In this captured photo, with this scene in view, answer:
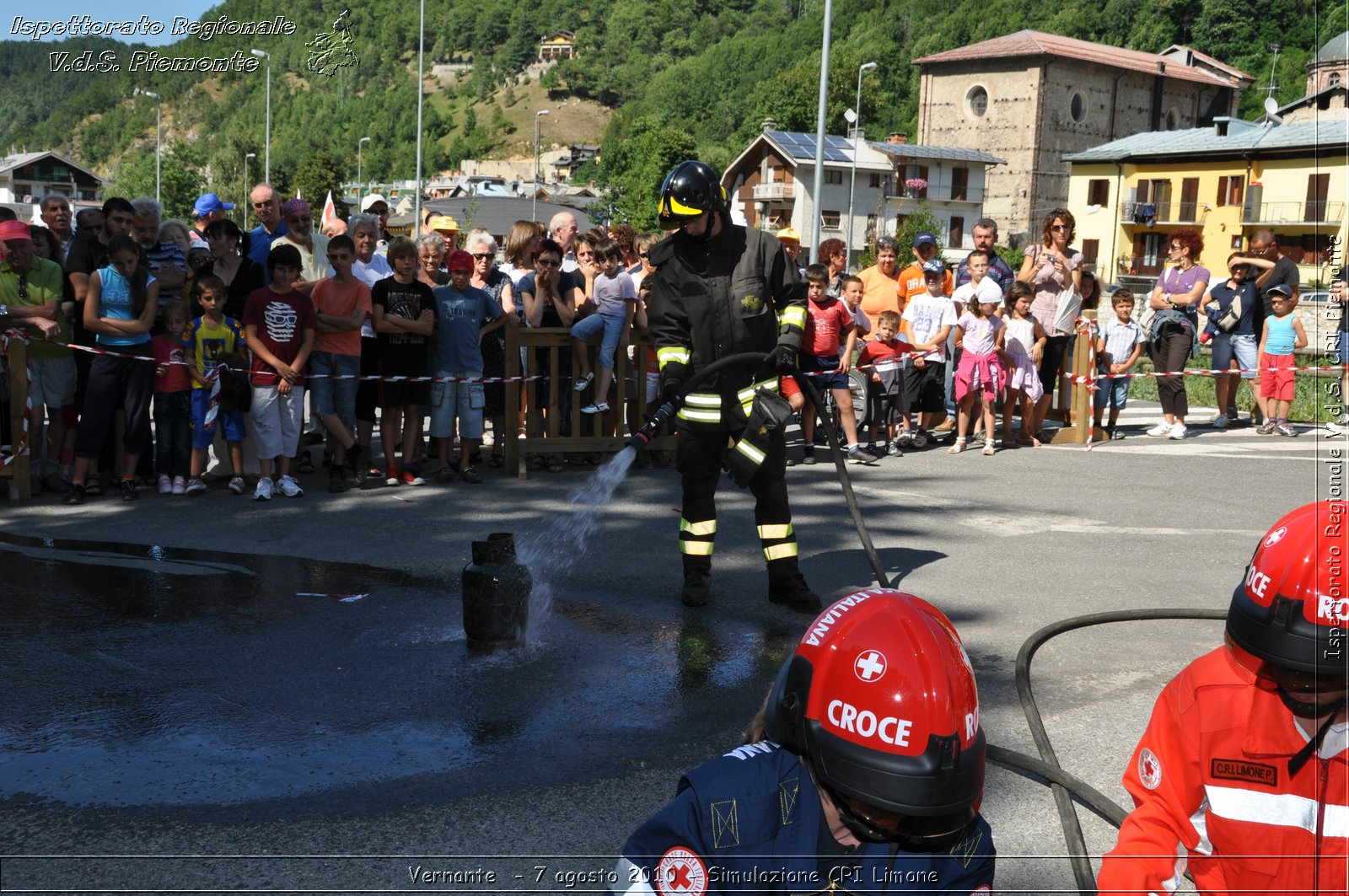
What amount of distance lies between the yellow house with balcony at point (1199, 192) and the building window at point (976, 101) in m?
22.7

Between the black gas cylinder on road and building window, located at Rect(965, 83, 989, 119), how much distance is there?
98.5 metres

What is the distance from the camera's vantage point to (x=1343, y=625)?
88.8 inches

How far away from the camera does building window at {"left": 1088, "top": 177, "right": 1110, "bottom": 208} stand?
74.7 m

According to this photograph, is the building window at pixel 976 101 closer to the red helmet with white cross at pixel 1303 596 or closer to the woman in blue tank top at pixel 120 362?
the woman in blue tank top at pixel 120 362

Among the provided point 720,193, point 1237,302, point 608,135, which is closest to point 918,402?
point 1237,302

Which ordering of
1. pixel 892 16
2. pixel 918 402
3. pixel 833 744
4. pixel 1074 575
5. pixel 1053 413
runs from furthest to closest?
pixel 892 16, pixel 1053 413, pixel 918 402, pixel 1074 575, pixel 833 744

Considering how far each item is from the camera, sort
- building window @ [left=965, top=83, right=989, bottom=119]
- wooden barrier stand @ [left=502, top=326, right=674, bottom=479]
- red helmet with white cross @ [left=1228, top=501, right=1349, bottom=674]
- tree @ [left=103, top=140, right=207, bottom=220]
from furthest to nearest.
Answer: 1. building window @ [left=965, top=83, right=989, bottom=119]
2. tree @ [left=103, top=140, right=207, bottom=220]
3. wooden barrier stand @ [left=502, top=326, right=674, bottom=479]
4. red helmet with white cross @ [left=1228, top=501, right=1349, bottom=674]

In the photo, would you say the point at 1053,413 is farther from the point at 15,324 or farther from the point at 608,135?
the point at 608,135

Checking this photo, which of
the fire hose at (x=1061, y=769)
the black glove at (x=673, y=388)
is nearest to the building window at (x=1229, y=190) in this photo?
the black glove at (x=673, y=388)

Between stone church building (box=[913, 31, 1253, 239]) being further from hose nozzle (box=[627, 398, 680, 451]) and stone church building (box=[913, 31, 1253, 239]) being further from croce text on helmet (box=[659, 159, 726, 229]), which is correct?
hose nozzle (box=[627, 398, 680, 451])

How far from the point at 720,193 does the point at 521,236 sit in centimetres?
546

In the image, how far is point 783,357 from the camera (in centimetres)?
671

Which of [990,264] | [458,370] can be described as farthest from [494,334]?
[990,264]
